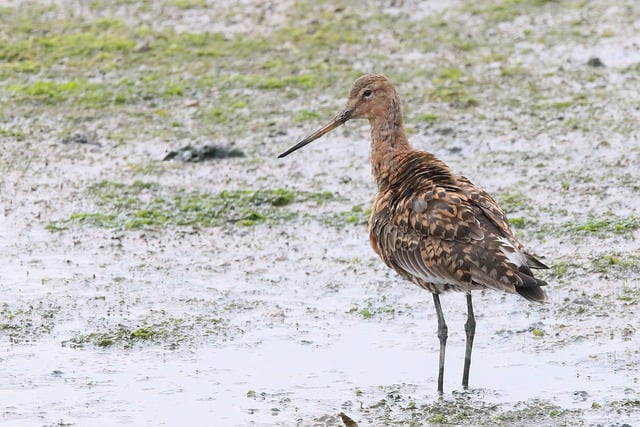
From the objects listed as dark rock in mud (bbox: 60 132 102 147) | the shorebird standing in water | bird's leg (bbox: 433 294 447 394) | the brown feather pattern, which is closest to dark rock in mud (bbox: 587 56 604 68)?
dark rock in mud (bbox: 60 132 102 147)

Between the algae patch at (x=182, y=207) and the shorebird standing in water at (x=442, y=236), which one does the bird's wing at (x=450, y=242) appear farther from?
the algae patch at (x=182, y=207)

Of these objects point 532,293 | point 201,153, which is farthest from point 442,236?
point 201,153

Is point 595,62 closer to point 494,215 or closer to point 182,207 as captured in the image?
point 182,207

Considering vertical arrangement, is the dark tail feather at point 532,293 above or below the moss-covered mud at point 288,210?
above

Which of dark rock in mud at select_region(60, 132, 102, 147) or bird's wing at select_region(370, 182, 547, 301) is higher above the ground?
bird's wing at select_region(370, 182, 547, 301)

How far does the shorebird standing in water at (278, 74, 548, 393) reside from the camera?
6340 millimetres

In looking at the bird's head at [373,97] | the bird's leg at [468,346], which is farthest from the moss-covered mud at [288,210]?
the bird's head at [373,97]

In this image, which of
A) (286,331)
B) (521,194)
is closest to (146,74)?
(521,194)

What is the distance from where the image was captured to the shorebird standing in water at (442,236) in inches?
250

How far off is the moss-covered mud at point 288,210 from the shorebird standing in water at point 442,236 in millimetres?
616

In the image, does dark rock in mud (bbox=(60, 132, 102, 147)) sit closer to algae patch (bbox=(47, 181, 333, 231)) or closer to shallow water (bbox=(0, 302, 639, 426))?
algae patch (bbox=(47, 181, 333, 231))

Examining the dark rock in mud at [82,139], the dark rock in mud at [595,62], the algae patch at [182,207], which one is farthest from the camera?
the dark rock in mud at [595,62]

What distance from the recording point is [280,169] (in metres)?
10.3

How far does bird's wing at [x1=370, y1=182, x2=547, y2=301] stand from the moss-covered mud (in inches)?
25.4
